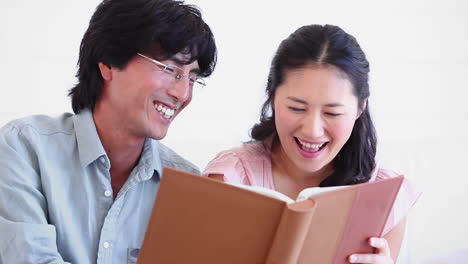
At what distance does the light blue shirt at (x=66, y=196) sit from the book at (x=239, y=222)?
373 mm

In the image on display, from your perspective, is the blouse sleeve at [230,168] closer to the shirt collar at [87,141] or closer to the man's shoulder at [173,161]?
the man's shoulder at [173,161]

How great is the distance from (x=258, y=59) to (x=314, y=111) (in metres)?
0.88

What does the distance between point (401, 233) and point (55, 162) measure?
927 millimetres

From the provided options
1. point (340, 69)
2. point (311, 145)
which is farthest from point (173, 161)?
point (340, 69)

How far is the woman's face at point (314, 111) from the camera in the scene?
4.24 ft

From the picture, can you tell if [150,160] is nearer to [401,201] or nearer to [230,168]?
[230,168]

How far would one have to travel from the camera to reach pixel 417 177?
1.95 meters

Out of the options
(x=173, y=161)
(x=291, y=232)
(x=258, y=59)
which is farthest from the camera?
(x=258, y=59)

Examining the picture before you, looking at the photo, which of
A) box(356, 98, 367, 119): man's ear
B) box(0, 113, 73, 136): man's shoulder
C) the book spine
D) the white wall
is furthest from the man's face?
the white wall

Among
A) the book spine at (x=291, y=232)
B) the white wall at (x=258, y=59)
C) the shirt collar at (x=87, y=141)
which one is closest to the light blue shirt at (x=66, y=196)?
the shirt collar at (x=87, y=141)

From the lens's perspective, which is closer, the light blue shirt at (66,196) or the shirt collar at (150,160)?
the light blue shirt at (66,196)

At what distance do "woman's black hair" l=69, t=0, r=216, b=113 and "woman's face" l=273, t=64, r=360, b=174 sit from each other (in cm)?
28

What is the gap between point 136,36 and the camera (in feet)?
Answer: 4.50

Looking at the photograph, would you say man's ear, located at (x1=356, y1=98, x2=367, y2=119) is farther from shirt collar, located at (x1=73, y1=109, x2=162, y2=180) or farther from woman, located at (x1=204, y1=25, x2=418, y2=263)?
shirt collar, located at (x1=73, y1=109, x2=162, y2=180)
